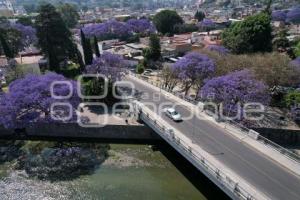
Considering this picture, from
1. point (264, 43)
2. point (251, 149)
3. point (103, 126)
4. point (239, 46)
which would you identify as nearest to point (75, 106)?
point (103, 126)

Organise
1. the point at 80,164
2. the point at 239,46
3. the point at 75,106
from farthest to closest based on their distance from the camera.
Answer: the point at 239,46, the point at 75,106, the point at 80,164

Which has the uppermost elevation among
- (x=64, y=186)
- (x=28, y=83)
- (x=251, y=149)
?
(x=28, y=83)

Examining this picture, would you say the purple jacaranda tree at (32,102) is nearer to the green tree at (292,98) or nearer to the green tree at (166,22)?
the green tree at (292,98)

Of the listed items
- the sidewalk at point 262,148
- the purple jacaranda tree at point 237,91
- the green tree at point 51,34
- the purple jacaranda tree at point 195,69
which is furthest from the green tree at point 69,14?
the purple jacaranda tree at point 237,91

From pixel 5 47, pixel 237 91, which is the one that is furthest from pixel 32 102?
pixel 5 47

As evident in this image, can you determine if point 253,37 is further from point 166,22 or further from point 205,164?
point 166,22

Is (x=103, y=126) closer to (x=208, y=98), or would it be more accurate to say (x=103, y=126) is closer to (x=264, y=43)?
(x=208, y=98)
